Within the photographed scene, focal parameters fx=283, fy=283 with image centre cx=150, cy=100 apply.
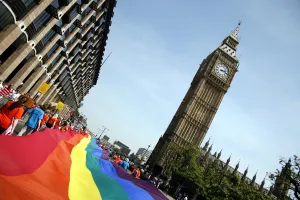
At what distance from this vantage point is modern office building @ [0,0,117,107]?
18.3 m

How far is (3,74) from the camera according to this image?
19.6 meters

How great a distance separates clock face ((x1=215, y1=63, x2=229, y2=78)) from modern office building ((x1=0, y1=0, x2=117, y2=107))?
54931 mm

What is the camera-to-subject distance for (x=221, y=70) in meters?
91.7

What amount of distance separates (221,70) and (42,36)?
76.1 m

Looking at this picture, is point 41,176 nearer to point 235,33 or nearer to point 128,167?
point 128,167

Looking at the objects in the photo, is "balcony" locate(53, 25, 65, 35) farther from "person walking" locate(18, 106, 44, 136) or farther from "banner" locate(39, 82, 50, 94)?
"person walking" locate(18, 106, 44, 136)

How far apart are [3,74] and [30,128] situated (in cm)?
1038

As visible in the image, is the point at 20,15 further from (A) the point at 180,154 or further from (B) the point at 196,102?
(B) the point at 196,102

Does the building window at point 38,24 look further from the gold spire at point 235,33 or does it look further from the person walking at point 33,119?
the gold spire at point 235,33

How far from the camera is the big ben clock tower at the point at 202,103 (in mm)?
Answer: 88000

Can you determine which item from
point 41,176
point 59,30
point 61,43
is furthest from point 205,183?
point 41,176

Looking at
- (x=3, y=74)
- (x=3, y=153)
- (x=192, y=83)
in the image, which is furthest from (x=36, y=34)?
(x=192, y=83)

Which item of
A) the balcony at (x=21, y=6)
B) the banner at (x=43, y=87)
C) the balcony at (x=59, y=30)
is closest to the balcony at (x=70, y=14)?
the balcony at (x=59, y=30)

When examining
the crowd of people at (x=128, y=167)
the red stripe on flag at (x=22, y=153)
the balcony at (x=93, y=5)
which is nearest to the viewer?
the red stripe on flag at (x=22, y=153)
